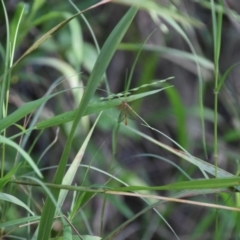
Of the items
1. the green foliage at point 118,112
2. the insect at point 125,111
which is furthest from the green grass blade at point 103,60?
the green foliage at point 118,112

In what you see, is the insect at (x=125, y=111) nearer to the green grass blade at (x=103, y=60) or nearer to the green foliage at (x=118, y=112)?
the green grass blade at (x=103, y=60)

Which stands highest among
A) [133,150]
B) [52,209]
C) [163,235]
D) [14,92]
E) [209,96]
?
[52,209]

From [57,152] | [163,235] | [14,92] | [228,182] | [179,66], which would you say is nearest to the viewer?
[228,182]

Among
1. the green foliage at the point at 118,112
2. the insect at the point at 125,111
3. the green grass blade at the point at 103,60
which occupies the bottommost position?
the green foliage at the point at 118,112

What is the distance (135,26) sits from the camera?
1.49m

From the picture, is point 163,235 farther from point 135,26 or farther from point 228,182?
point 228,182

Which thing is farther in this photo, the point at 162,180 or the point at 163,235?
the point at 162,180

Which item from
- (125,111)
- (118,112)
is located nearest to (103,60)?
(125,111)

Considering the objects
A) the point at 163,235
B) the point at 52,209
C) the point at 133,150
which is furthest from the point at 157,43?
the point at 52,209

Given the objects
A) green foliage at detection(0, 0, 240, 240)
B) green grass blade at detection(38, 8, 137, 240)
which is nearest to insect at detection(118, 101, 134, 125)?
green grass blade at detection(38, 8, 137, 240)

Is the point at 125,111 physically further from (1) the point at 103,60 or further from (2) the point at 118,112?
Result: (2) the point at 118,112

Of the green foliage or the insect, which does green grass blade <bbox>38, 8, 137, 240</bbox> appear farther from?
the green foliage

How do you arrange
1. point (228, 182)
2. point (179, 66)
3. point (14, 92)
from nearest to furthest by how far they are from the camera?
point (228, 182), point (14, 92), point (179, 66)

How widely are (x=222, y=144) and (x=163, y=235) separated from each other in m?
0.29
